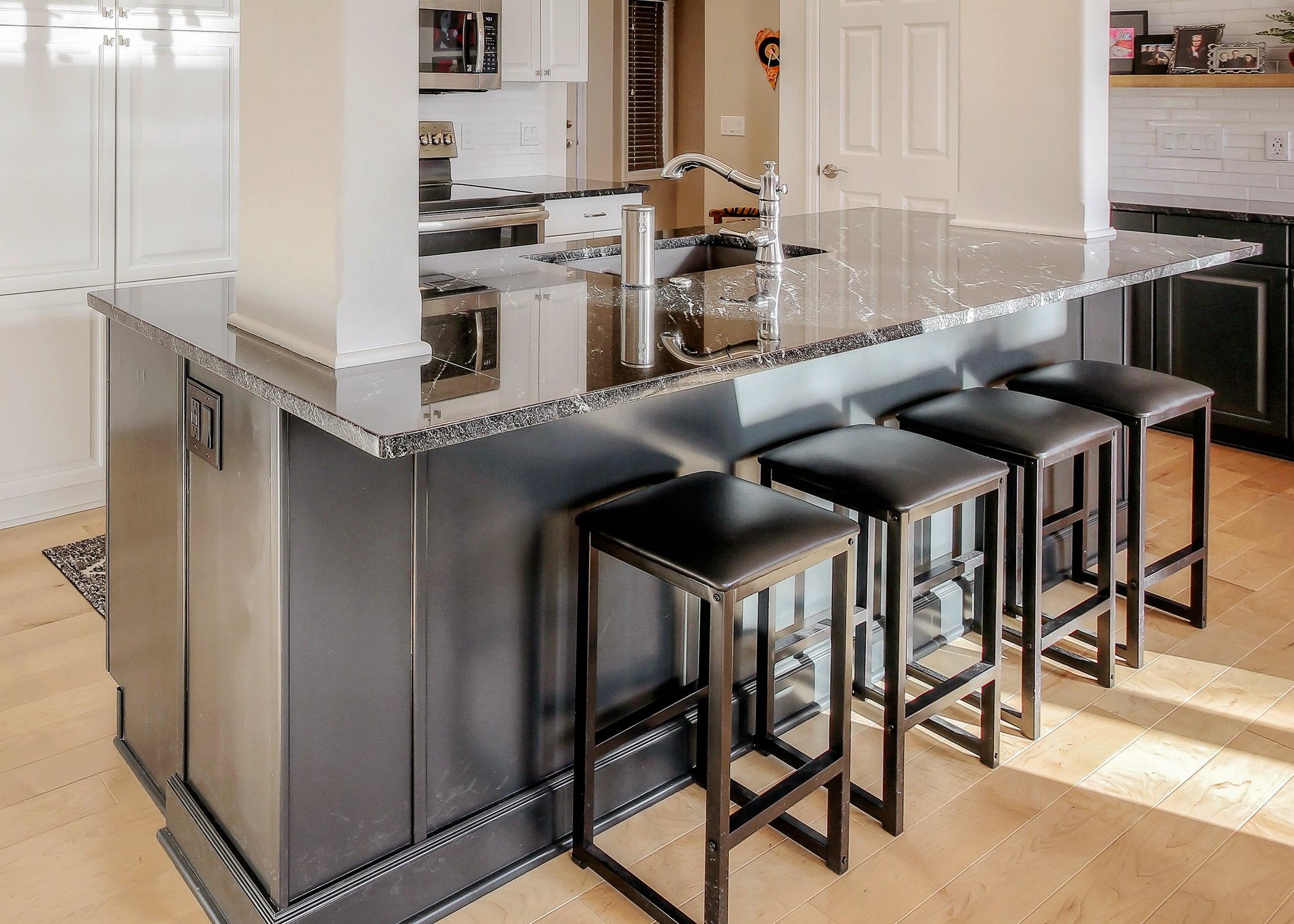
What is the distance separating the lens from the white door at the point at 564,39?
490 cm

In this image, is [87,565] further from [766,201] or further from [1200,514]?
[1200,514]

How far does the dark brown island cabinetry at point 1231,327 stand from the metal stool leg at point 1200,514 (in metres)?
1.23

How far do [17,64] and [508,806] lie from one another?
2842 mm

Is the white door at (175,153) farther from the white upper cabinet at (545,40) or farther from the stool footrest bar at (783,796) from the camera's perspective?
the stool footrest bar at (783,796)

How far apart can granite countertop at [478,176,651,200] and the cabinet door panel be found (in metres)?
2.21

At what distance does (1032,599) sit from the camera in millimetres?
2398

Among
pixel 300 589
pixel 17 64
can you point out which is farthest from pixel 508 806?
pixel 17 64

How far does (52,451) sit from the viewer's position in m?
3.66

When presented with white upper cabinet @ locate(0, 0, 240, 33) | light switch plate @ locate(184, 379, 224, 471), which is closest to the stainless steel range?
white upper cabinet @ locate(0, 0, 240, 33)

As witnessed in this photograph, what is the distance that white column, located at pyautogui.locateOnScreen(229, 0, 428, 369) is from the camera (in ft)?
5.21

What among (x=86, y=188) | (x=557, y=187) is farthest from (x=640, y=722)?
(x=557, y=187)

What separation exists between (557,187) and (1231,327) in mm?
2786

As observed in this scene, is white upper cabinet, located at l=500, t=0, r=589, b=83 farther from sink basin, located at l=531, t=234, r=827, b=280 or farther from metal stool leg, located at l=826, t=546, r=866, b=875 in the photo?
metal stool leg, located at l=826, t=546, r=866, b=875

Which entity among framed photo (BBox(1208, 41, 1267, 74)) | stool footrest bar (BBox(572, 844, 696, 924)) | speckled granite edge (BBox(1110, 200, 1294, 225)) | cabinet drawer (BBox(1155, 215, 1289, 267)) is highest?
framed photo (BBox(1208, 41, 1267, 74))
